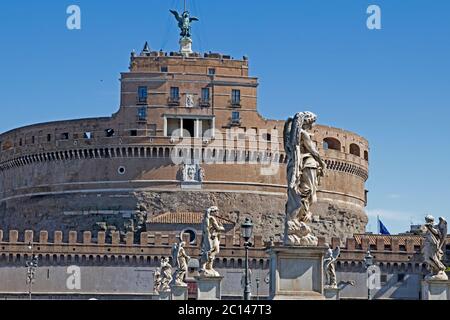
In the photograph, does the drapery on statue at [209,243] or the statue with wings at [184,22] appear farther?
the statue with wings at [184,22]

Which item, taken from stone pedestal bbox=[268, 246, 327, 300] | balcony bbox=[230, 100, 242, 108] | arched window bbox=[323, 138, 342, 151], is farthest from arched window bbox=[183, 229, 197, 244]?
stone pedestal bbox=[268, 246, 327, 300]

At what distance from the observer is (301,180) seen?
36.9ft

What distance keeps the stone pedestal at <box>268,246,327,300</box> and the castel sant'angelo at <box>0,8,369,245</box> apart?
60474 millimetres

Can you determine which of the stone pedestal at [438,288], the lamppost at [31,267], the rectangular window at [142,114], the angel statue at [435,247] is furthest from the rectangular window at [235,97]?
the stone pedestal at [438,288]

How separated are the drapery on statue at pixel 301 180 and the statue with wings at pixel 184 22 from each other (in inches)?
2810

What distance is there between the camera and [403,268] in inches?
2576

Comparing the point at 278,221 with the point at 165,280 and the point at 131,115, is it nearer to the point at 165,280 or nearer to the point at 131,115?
the point at 131,115

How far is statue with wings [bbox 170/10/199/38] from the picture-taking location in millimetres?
81625

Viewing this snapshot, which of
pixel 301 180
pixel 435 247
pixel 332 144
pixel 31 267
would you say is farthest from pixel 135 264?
pixel 301 180

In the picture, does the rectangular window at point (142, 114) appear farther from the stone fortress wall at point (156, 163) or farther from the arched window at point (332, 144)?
the arched window at point (332, 144)

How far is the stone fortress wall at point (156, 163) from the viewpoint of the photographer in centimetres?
7312

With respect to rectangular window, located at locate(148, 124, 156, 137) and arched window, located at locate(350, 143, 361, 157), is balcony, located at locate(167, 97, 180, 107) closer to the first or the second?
rectangular window, located at locate(148, 124, 156, 137)
